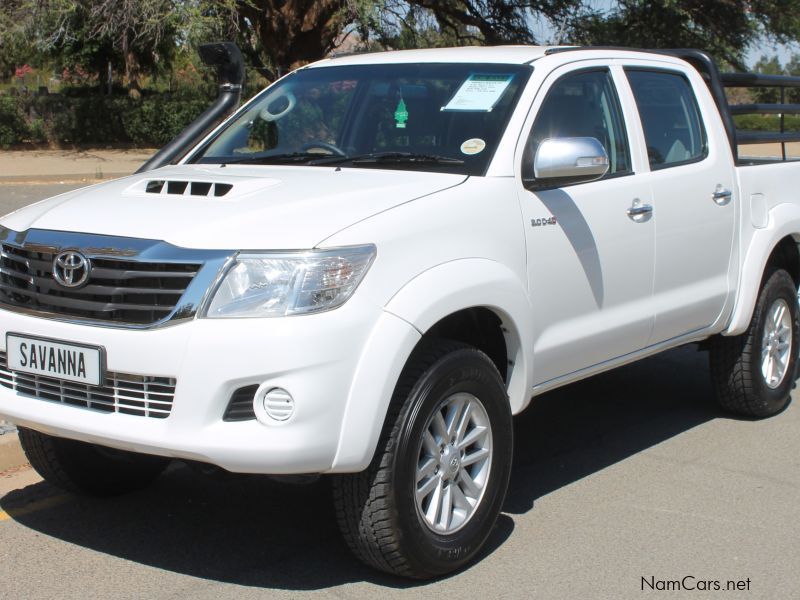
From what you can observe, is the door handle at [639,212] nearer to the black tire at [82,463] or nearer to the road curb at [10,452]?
the black tire at [82,463]

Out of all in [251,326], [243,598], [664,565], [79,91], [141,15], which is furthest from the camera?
[79,91]

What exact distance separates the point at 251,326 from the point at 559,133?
1.91 m

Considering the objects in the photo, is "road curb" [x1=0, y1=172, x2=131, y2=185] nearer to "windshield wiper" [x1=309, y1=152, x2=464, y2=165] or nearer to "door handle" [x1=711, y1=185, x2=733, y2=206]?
"door handle" [x1=711, y1=185, x2=733, y2=206]

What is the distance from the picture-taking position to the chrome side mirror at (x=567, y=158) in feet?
14.2

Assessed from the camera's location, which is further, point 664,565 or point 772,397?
point 772,397

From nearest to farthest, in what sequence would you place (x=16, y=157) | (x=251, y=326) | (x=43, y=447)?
1. (x=251, y=326)
2. (x=43, y=447)
3. (x=16, y=157)

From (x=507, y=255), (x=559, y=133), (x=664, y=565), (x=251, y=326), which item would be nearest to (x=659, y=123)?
(x=559, y=133)

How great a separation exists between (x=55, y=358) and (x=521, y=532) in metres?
2.01

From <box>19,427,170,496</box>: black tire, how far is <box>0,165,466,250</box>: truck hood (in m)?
0.97

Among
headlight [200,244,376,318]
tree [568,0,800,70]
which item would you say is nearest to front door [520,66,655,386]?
→ headlight [200,244,376,318]

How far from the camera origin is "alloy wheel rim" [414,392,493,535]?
13.0 feet

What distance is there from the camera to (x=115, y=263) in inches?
145

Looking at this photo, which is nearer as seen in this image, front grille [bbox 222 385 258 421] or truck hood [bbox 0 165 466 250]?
front grille [bbox 222 385 258 421]

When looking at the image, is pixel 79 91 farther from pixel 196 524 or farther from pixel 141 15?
pixel 196 524
